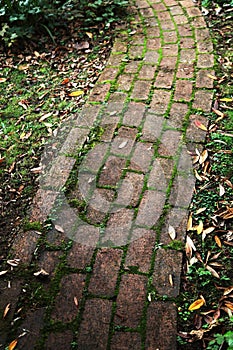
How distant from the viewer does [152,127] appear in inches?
133

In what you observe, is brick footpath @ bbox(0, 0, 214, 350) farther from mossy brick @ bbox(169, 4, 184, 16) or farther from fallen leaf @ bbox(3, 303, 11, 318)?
mossy brick @ bbox(169, 4, 184, 16)

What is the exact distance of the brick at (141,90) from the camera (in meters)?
3.67

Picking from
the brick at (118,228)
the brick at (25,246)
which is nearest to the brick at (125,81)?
the brick at (118,228)

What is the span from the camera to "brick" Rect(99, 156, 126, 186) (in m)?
3.02

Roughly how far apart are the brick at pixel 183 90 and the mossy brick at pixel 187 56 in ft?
1.11

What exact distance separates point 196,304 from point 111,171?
1202 millimetres

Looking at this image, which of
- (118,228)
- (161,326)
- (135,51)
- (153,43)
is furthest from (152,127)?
(161,326)

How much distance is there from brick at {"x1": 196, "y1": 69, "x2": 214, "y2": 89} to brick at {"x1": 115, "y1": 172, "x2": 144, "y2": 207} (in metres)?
1.24

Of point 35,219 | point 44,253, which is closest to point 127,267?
point 44,253

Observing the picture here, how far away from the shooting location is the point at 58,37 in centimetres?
450

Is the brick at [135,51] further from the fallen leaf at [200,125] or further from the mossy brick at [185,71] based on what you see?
the fallen leaf at [200,125]

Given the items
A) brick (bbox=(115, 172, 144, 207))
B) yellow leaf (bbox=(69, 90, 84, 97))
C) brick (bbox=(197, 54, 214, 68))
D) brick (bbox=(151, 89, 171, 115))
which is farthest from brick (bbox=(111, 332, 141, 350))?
brick (bbox=(197, 54, 214, 68))

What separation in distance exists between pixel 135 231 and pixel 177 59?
2089mm

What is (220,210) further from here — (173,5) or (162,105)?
(173,5)
